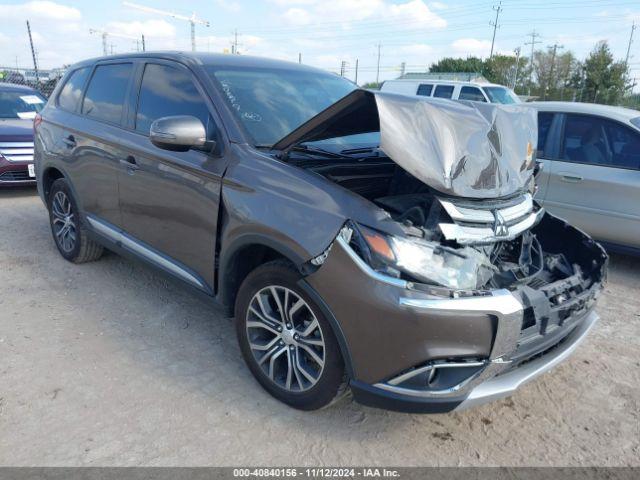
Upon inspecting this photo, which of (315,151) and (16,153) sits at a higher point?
(315,151)

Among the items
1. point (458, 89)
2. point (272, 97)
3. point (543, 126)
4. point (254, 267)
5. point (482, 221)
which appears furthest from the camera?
point (458, 89)

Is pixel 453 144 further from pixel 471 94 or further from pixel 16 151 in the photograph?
pixel 471 94

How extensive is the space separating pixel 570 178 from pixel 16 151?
739cm

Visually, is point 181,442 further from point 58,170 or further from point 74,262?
point 58,170

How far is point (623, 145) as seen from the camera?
5133mm

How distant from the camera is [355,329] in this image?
7.67ft

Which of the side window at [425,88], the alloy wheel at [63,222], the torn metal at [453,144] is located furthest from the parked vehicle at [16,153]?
the side window at [425,88]

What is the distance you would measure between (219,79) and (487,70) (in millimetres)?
57835

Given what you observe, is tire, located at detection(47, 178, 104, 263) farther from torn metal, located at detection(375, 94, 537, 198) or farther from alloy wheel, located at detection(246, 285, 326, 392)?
torn metal, located at detection(375, 94, 537, 198)

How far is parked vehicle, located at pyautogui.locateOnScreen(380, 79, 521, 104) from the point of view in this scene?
45.5 feet

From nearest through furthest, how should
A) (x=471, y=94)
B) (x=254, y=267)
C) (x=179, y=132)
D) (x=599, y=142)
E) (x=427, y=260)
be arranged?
(x=427, y=260)
(x=179, y=132)
(x=254, y=267)
(x=599, y=142)
(x=471, y=94)

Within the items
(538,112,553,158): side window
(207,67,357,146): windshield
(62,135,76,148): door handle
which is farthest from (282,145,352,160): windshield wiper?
(538,112,553,158): side window

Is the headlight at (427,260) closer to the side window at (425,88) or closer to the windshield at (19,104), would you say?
the windshield at (19,104)

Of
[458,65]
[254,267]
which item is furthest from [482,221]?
[458,65]
